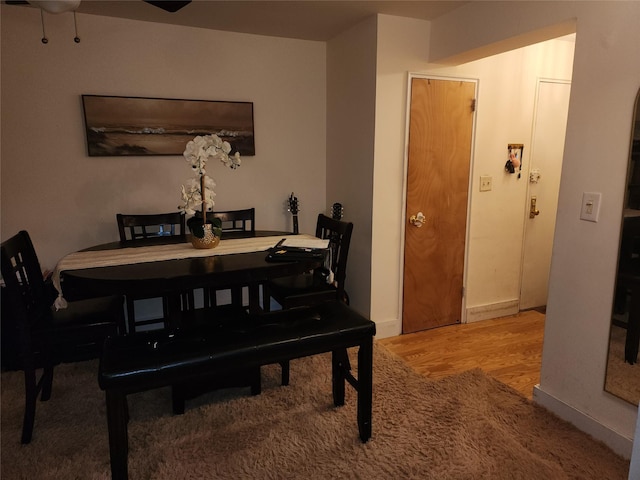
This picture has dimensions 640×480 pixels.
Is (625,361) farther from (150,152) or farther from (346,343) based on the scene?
(150,152)

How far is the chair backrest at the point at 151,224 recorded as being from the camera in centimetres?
286

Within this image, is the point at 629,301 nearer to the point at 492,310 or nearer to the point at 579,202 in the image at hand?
the point at 579,202

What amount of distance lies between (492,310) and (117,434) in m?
3.07

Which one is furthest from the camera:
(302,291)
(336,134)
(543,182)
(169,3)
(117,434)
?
(543,182)

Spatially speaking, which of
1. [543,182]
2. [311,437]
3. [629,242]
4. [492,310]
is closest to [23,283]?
[311,437]

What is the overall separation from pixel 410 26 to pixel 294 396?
2.57m

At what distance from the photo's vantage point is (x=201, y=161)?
2.37m

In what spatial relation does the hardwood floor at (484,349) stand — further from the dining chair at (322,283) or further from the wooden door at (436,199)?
the dining chair at (322,283)

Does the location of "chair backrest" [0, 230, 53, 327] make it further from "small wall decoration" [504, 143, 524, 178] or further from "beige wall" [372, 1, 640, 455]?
"small wall decoration" [504, 143, 524, 178]

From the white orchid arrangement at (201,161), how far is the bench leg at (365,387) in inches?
47.2

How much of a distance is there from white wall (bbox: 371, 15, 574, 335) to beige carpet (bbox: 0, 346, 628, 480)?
981 mm

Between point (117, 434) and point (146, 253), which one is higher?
point (146, 253)

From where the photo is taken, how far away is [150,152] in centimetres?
318

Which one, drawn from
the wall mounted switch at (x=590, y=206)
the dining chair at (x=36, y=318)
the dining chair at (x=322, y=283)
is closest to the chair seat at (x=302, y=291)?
the dining chair at (x=322, y=283)
